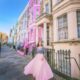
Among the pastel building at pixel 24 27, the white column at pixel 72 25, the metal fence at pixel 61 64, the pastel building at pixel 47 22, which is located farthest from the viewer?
the pastel building at pixel 24 27

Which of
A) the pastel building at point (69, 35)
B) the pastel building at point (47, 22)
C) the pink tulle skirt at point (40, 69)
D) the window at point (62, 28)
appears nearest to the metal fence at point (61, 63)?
the pastel building at point (69, 35)

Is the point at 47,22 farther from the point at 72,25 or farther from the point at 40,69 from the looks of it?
the point at 40,69

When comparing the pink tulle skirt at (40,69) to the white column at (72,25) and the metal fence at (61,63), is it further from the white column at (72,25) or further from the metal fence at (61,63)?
the white column at (72,25)

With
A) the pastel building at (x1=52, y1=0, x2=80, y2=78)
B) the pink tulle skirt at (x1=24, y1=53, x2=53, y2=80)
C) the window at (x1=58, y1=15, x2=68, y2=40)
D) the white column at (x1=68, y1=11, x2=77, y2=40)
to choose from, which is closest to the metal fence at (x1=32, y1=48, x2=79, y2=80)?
the pastel building at (x1=52, y1=0, x2=80, y2=78)

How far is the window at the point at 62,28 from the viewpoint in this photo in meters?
12.4

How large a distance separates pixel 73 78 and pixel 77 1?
5.01 metres

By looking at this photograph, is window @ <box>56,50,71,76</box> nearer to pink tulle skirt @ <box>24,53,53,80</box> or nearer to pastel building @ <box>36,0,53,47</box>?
pink tulle skirt @ <box>24,53,53,80</box>

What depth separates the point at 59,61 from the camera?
12.6m

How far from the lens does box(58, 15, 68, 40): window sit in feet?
40.8

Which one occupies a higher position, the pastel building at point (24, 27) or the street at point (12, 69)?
the pastel building at point (24, 27)

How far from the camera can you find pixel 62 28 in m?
12.9

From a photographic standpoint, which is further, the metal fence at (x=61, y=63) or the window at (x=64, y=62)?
the window at (x=64, y=62)

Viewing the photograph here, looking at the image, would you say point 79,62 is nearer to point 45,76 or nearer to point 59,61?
point 59,61

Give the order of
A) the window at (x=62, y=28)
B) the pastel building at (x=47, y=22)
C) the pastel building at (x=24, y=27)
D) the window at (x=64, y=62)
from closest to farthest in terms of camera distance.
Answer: the window at (x=64, y=62) → the window at (x=62, y=28) → the pastel building at (x=47, y=22) → the pastel building at (x=24, y=27)
